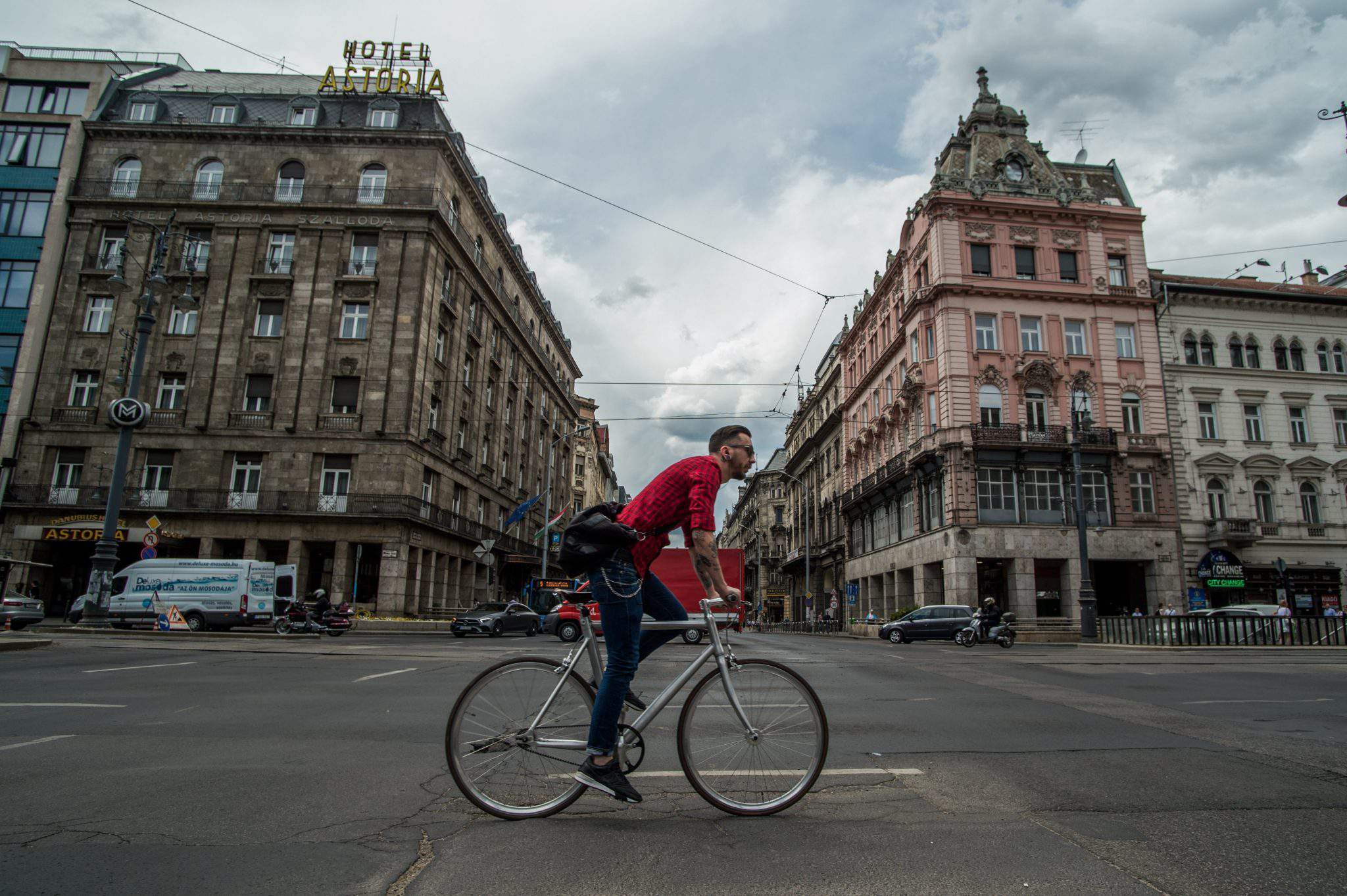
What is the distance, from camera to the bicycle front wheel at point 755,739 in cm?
362

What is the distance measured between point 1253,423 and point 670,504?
45.3m

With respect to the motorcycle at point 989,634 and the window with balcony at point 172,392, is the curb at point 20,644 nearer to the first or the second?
the window with balcony at point 172,392

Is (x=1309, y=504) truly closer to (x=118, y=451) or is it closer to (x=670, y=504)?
(x=670, y=504)

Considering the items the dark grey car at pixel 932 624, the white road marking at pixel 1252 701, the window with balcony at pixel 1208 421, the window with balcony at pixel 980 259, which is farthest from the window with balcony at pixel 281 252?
the window with balcony at pixel 1208 421

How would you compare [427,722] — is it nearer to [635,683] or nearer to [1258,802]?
[635,683]

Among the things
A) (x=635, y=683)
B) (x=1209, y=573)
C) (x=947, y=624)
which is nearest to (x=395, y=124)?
(x=947, y=624)

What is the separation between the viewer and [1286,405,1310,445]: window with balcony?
38.1 m

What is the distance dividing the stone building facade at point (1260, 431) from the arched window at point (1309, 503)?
0.06 meters

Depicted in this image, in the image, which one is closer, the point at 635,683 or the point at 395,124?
the point at 635,683

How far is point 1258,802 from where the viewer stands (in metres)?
3.90

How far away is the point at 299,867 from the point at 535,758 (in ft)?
3.71

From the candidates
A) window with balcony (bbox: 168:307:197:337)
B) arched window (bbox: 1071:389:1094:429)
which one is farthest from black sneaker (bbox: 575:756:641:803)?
window with balcony (bbox: 168:307:197:337)

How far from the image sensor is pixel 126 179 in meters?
37.4

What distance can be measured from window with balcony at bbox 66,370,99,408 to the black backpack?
40731 mm
